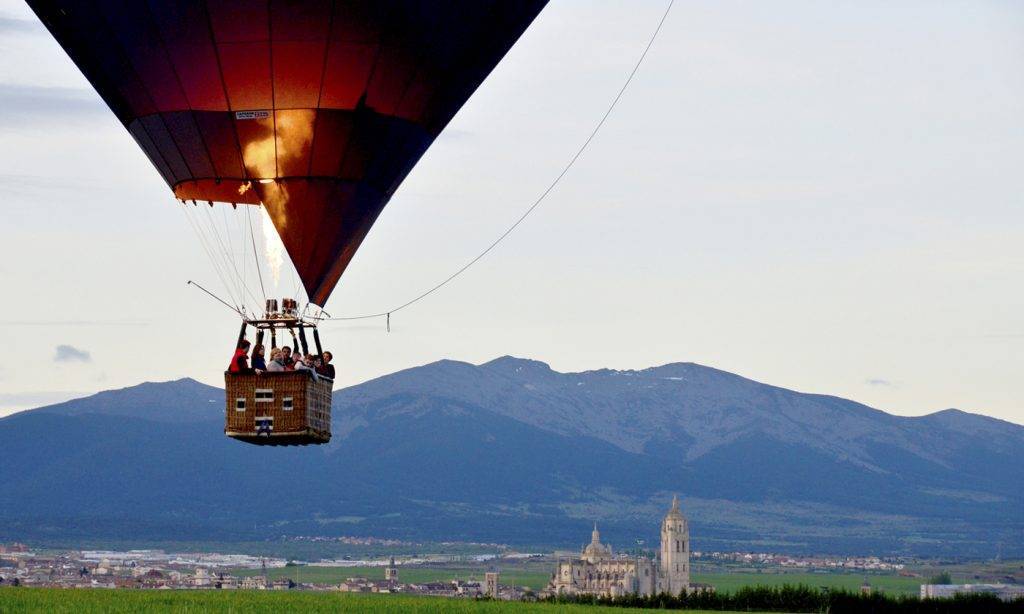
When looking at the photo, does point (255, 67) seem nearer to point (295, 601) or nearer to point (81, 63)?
point (81, 63)

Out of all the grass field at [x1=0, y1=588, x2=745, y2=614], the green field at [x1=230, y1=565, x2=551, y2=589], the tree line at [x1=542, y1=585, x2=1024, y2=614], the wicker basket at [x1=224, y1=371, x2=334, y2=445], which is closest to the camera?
the wicker basket at [x1=224, y1=371, x2=334, y2=445]

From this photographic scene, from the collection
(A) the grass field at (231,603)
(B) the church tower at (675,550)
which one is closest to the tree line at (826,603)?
(A) the grass field at (231,603)

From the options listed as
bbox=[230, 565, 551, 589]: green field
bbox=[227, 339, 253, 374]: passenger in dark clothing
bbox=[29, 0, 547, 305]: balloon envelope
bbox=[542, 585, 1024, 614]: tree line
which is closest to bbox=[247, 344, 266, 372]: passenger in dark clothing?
bbox=[227, 339, 253, 374]: passenger in dark clothing

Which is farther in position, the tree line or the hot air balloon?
the tree line

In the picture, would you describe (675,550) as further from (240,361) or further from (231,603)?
(240,361)

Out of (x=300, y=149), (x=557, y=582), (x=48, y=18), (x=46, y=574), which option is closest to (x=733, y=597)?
(x=300, y=149)

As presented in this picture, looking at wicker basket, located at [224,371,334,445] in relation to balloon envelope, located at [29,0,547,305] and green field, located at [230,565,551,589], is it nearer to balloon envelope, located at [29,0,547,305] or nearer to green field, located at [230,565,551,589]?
balloon envelope, located at [29,0,547,305]
